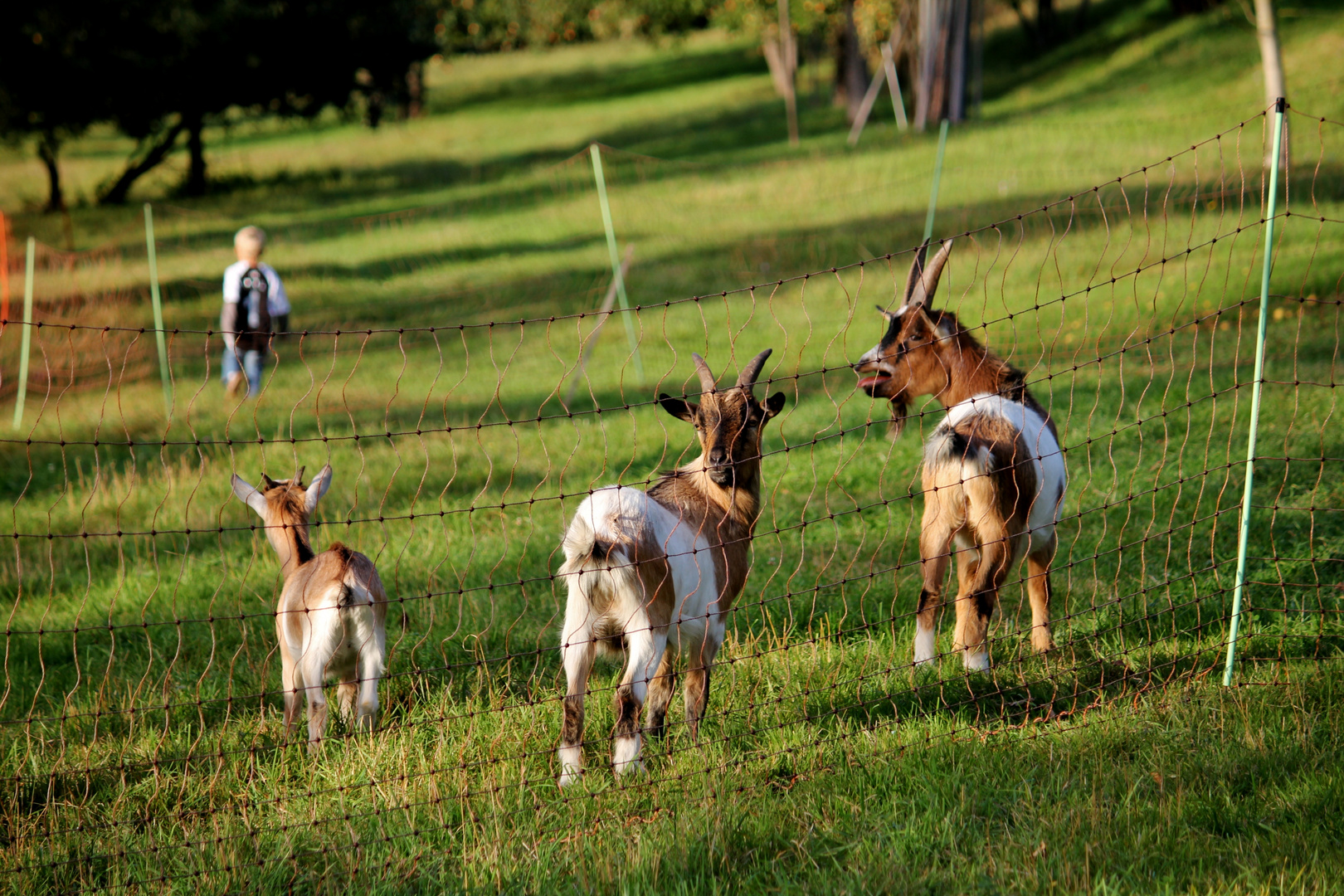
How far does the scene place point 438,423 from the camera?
36.9ft

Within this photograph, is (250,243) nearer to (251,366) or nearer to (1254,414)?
(251,366)

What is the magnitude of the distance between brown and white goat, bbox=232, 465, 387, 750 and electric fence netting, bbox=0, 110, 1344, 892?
0.48ft

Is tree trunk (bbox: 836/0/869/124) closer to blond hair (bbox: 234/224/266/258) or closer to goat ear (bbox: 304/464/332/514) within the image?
blond hair (bbox: 234/224/266/258)

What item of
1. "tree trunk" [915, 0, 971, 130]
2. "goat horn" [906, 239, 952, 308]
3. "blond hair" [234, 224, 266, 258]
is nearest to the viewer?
→ "goat horn" [906, 239, 952, 308]

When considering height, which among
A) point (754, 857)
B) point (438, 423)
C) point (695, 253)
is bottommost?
point (754, 857)

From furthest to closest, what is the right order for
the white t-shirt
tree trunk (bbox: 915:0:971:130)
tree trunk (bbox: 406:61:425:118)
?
tree trunk (bbox: 406:61:425:118) → tree trunk (bbox: 915:0:971:130) → the white t-shirt

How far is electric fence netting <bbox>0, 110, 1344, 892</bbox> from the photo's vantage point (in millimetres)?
4309

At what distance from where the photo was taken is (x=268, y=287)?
10891 millimetres

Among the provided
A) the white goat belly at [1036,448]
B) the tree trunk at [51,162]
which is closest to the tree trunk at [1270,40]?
the white goat belly at [1036,448]

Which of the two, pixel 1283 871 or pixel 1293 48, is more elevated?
pixel 1293 48

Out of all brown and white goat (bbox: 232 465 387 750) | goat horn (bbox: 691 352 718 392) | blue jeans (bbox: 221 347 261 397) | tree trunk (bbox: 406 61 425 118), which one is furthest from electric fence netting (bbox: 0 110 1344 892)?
tree trunk (bbox: 406 61 425 118)

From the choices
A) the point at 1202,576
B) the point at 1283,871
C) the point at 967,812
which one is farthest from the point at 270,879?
the point at 1202,576

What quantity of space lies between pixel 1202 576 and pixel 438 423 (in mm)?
7415

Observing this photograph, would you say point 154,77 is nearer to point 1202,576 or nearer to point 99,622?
point 99,622
